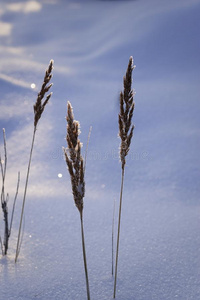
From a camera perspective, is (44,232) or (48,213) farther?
(48,213)

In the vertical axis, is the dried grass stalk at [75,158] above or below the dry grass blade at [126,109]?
below

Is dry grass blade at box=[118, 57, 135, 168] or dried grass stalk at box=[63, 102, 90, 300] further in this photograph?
dry grass blade at box=[118, 57, 135, 168]

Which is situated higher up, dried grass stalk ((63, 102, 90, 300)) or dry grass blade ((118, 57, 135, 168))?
dry grass blade ((118, 57, 135, 168))

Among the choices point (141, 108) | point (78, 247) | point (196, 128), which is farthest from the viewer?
point (141, 108)

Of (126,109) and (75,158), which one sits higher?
(126,109)

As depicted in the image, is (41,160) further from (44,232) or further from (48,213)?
(44,232)

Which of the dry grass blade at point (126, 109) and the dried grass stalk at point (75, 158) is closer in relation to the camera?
the dried grass stalk at point (75, 158)

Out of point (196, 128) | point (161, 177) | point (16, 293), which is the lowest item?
point (16, 293)

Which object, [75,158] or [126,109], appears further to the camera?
[126,109]

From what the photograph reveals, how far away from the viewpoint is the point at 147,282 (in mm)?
2055

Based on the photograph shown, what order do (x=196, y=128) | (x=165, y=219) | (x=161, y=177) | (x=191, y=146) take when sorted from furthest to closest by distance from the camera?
(x=196, y=128)
(x=191, y=146)
(x=161, y=177)
(x=165, y=219)

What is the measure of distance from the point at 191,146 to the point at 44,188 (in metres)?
2.00

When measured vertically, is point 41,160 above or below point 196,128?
below

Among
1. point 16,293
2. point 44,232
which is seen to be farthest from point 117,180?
point 16,293
